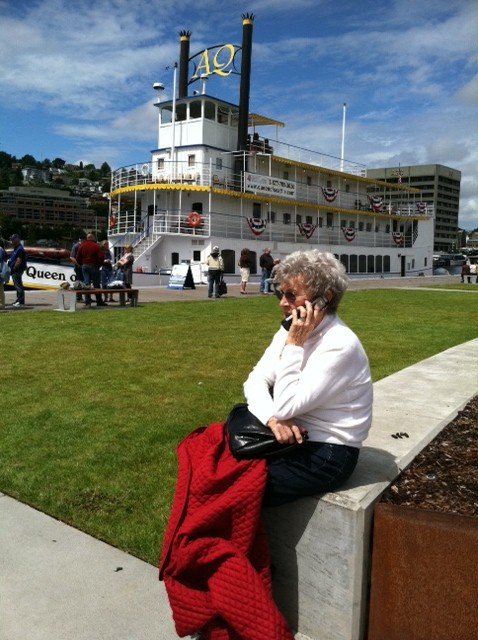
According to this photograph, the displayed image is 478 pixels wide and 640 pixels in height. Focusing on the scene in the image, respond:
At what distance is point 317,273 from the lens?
2576 mm

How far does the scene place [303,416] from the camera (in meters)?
2.58

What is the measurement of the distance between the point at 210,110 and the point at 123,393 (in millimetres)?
27806

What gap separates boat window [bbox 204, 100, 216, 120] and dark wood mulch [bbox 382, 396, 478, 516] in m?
30.0

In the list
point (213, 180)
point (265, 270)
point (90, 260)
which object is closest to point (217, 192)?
point (213, 180)

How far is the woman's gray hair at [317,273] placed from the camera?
2578mm

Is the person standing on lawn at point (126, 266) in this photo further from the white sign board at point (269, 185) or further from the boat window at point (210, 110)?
the boat window at point (210, 110)

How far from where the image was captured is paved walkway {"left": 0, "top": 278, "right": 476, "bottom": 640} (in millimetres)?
2523

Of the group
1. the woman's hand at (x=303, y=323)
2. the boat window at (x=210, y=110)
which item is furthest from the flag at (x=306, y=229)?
the woman's hand at (x=303, y=323)

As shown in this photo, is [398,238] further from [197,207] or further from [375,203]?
[197,207]

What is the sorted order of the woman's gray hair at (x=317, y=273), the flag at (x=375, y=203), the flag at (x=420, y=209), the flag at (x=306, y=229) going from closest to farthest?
the woman's gray hair at (x=317, y=273)
the flag at (x=306, y=229)
the flag at (x=375, y=203)
the flag at (x=420, y=209)

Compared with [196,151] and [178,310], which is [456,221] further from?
[178,310]

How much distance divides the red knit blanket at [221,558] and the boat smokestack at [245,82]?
30764mm

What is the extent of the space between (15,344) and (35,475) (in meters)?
5.61

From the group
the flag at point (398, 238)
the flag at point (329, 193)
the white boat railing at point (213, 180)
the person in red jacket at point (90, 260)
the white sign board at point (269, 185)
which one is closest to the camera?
the person in red jacket at point (90, 260)
